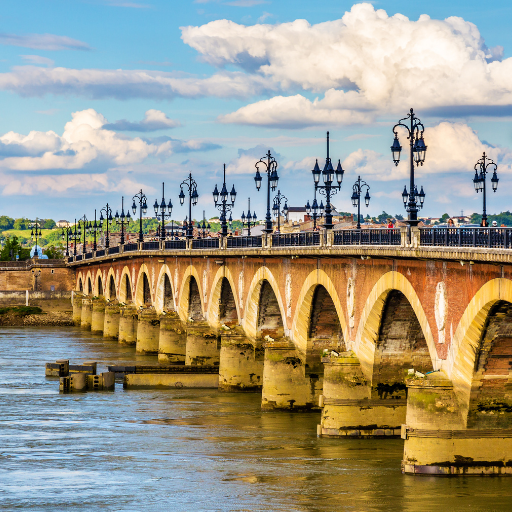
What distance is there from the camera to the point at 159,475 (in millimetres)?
30047

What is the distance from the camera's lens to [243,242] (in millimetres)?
50250

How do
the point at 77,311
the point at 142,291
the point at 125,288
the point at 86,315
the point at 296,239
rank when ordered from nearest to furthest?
the point at 296,239 → the point at 142,291 → the point at 125,288 → the point at 86,315 → the point at 77,311

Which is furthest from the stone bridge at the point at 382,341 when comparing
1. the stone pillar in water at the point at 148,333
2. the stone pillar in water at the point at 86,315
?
the stone pillar in water at the point at 86,315

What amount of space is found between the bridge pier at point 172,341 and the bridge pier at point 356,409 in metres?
30.0

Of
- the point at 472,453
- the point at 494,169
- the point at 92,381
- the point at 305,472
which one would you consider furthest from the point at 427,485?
the point at 92,381

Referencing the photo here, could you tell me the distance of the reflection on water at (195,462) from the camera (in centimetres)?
2611

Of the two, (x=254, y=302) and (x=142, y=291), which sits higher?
(x=142, y=291)

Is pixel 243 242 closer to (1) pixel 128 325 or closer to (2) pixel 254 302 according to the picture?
(2) pixel 254 302

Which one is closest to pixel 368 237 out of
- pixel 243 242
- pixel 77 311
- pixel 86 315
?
pixel 243 242

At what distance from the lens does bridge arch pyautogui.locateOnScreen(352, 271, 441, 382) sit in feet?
97.9

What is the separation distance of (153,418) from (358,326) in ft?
35.5

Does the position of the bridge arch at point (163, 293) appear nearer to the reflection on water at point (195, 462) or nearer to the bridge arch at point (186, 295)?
the bridge arch at point (186, 295)

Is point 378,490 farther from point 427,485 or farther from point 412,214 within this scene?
point 412,214

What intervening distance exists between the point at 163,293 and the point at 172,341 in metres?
9.35
